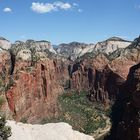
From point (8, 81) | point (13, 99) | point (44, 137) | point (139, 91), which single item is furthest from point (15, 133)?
point (8, 81)

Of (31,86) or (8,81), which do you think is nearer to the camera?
(8,81)

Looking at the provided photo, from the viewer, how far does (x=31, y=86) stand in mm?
198625

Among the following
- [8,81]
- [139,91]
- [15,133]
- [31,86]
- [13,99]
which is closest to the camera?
[15,133]

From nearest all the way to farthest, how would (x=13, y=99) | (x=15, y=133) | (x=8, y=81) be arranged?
(x=15, y=133), (x=13, y=99), (x=8, y=81)

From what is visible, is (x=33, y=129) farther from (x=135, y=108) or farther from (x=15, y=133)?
(x=135, y=108)

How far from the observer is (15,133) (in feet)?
226

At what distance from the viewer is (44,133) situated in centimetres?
7081

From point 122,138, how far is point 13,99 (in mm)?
44879

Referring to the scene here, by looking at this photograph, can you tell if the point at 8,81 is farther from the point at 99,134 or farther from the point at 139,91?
the point at 139,91

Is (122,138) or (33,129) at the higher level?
(33,129)

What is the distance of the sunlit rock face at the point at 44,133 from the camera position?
6925 centimetres

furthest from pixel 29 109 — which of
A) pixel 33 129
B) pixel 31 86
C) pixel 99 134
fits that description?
pixel 33 129

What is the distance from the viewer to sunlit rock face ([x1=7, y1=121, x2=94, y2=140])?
227 feet

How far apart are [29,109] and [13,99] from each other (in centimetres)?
1922
